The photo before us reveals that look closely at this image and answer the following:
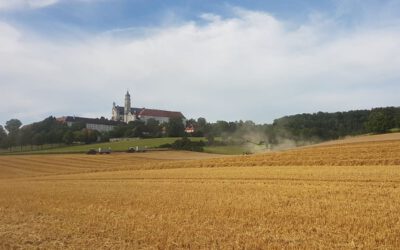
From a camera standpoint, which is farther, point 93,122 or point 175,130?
point 93,122

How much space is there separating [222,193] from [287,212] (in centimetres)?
598

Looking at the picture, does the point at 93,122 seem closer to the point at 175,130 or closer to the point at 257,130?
the point at 175,130

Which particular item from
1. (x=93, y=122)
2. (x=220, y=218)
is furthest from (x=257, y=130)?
(x=93, y=122)

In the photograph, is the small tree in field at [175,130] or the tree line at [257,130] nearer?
the tree line at [257,130]

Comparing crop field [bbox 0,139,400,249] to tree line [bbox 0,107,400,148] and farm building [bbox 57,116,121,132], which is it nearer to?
tree line [bbox 0,107,400,148]

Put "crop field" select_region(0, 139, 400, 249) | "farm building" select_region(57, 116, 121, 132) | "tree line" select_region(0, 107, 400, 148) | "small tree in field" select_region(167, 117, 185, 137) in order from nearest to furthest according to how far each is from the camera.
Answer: "crop field" select_region(0, 139, 400, 249)
"tree line" select_region(0, 107, 400, 148)
"small tree in field" select_region(167, 117, 185, 137)
"farm building" select_region(57, 116, 121, 132)

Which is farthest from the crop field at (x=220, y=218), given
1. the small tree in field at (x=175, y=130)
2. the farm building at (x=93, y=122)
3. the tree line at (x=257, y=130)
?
the farm building at (x=93, y=122)

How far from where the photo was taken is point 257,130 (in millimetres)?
104000

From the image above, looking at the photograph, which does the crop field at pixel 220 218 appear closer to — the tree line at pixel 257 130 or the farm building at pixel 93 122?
the tree line at pixel 257 130

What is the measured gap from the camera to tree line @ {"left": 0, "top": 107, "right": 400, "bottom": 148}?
82625 millimetres

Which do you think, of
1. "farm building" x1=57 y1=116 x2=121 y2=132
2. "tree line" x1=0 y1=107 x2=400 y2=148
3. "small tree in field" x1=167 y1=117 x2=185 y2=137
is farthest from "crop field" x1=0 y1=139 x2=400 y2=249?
"farm building" x1=57 y1=116 x2=121 y2=132

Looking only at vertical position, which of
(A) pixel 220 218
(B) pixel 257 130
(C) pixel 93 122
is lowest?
(A) pixel 220 218

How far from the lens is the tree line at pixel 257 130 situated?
82625 mm

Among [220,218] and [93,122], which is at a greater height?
[93,122]
